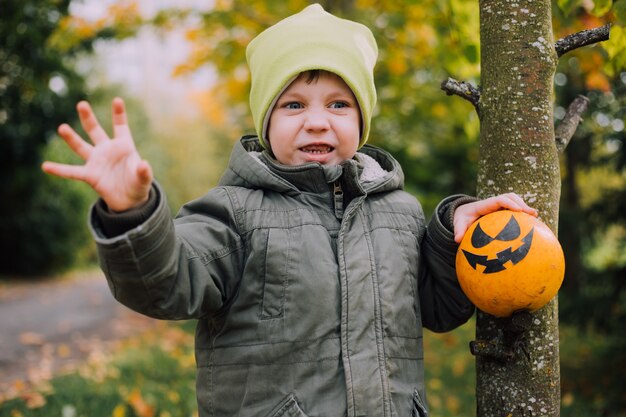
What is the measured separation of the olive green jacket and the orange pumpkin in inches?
7.9

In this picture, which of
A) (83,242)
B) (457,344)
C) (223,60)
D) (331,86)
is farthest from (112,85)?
(331,86)

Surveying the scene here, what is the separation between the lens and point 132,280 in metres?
1.64

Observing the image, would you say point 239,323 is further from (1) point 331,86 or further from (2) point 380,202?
(1) point 331,86

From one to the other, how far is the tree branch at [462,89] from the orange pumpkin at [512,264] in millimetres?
521

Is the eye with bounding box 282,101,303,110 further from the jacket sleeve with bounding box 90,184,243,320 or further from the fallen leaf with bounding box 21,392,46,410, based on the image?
Result: the fallen leaf with bounding box 21,392,46,410

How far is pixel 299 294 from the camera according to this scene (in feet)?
6.44

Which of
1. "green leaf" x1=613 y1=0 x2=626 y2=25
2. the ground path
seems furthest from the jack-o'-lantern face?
the ground path

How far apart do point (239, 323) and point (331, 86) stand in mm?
895

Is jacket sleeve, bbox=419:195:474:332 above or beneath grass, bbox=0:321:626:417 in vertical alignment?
above

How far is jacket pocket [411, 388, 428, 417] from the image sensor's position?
2.07m

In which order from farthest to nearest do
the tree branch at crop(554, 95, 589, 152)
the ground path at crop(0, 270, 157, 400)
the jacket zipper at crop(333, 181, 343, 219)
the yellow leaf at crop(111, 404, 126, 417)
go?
the ground path at crop(0, 270, 157, 400)
the yellow leaf at crop(111, 404, 126, 417)
the tree branch at crop(554, 95, 589, 152)
the jacket zipper at crop(333, 181, 343, 219)

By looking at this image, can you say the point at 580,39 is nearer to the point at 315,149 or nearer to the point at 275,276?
the point at 315,149

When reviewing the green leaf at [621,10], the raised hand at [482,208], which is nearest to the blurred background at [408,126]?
the green leaf at [621,10]

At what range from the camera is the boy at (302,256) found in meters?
1.74
